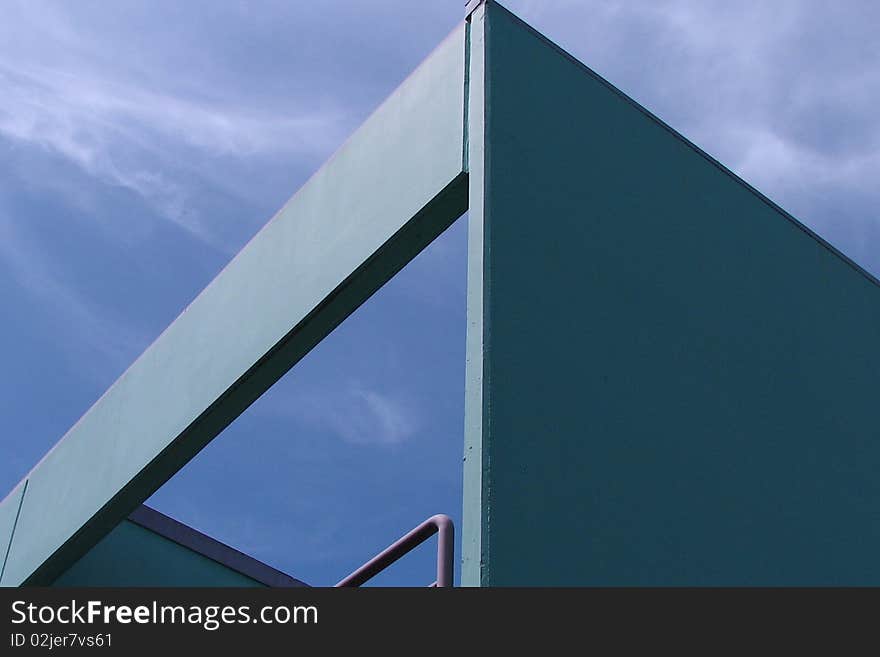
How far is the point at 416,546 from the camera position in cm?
312

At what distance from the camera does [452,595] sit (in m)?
2.46

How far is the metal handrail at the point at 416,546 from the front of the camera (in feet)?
9.42

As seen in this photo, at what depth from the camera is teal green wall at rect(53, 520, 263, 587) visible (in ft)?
22.2

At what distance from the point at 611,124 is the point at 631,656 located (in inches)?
90.5

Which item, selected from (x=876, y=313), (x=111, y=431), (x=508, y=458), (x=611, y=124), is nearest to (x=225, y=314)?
(x=111, y=431)

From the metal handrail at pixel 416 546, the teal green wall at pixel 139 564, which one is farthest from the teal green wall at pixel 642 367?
the teal green wall at pixel 139 564

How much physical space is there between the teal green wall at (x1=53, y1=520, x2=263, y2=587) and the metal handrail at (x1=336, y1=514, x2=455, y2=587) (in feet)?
12.1

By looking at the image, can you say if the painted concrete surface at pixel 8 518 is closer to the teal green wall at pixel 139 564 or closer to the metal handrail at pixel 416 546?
the teal green wall at pixel 139 564

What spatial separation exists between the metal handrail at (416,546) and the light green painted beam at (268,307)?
124 cm

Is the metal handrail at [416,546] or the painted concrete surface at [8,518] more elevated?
the painted concrete surface at [8,518]

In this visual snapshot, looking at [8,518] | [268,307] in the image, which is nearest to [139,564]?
[8,518]

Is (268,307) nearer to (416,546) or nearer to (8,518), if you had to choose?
(416,546)

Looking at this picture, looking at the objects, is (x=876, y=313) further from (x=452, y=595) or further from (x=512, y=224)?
(x=452, y=595)

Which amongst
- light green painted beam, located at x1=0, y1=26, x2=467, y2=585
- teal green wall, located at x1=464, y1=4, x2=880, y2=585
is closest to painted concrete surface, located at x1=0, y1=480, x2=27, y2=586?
light green painted beam, located at x1=0, y1=26, x2=467, y2=585
